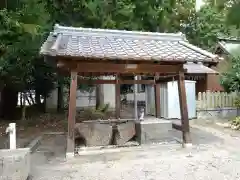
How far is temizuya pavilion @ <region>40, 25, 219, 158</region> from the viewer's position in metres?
6.96

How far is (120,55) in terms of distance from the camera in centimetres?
701

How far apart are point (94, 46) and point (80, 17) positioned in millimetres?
4577

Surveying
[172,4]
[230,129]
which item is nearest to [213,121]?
[230,129]

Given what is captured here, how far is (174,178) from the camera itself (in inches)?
208

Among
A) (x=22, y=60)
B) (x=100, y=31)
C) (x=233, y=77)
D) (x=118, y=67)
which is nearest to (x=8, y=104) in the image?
(x=22, y=60)

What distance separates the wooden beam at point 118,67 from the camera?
711 centimetres

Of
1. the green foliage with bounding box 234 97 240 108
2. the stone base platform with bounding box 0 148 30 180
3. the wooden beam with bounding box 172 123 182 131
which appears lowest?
the stone base platform with bounding box 0 148 30 180

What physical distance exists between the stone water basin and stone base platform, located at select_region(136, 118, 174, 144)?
24 cm

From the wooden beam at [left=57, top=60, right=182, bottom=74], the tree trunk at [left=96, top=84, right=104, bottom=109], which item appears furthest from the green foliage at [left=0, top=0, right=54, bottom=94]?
the tree trunk at [left=96, top=84, right=104, bottom=109]

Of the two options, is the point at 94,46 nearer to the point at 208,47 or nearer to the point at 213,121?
the point at 213,121

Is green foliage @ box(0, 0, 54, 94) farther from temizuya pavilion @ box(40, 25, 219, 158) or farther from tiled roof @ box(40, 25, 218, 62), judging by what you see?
temizuya pavilion @ box(40, 25, 219, 158)

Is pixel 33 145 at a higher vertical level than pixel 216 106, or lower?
lower

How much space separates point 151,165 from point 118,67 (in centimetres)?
267

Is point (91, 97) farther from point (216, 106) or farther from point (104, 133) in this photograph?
point (104, 133)
